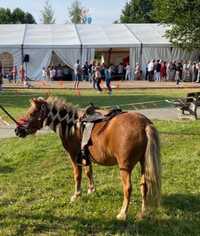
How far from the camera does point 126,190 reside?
621 centimetres

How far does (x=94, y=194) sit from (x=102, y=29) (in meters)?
40.3

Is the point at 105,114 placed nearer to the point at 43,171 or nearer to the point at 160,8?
the point at 43,171

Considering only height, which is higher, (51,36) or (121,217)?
(51,36)

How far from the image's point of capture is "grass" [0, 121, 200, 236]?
5996 millimetres

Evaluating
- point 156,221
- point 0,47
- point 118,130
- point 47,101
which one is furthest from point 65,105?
point 0,47

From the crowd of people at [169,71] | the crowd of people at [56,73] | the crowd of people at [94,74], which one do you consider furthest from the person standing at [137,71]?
the crowd of people at [56,73]

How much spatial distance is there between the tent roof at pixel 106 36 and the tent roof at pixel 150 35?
0.59 meters

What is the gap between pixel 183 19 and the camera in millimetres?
23688

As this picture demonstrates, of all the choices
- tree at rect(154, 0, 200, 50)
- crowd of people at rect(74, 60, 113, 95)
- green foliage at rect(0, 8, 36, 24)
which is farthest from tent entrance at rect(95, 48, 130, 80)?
green foliage at rect(0, 8, 36, 24)

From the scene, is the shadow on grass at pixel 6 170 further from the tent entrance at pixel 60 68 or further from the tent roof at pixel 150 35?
the tent roof at pixel 150 35

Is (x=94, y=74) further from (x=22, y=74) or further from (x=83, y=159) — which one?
(x=83, y=159)

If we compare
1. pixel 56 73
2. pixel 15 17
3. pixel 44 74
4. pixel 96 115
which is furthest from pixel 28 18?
pixel 96 115

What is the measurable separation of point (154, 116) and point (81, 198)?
10.1m

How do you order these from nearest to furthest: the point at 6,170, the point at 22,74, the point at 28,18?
the point at 6,170 → the point at 22,74 → the point at 28,18
